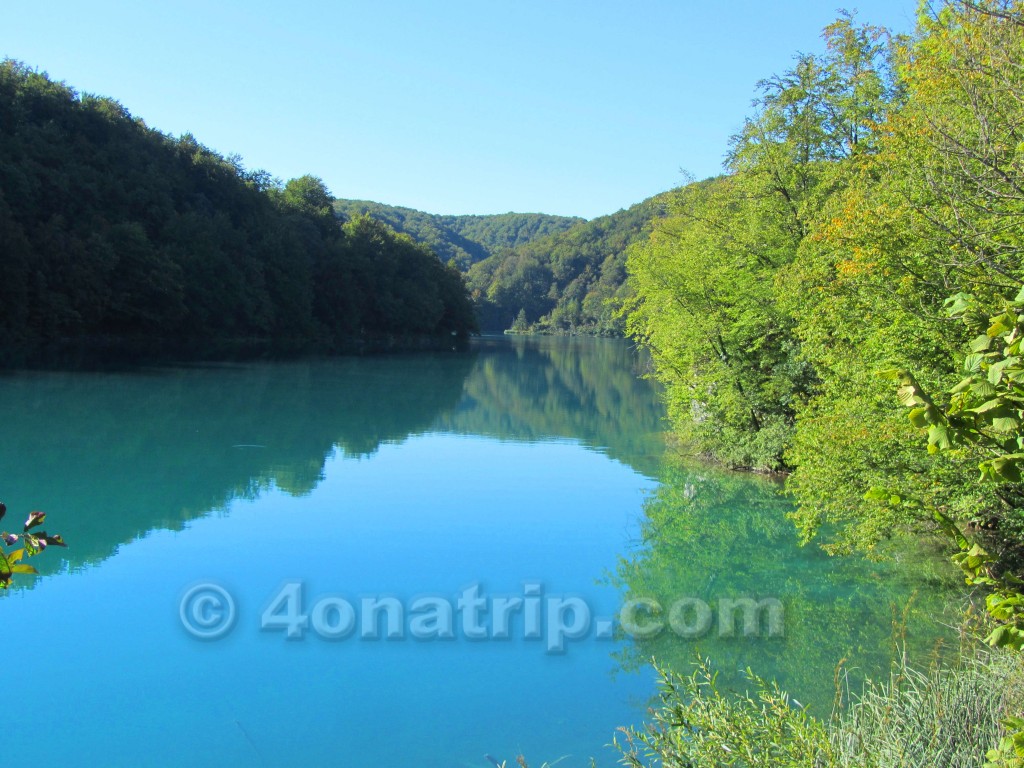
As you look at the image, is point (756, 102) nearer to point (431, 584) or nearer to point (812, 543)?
point (812, 543)

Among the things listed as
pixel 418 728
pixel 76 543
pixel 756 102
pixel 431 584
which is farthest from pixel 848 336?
pixel 76 543

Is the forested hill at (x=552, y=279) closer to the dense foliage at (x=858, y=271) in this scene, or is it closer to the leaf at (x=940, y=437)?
the dense foliage at (x=858, y=271)

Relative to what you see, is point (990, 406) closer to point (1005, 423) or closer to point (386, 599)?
point (1005, 423)

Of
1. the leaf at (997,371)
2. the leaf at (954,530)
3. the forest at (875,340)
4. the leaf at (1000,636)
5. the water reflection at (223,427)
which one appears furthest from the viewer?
the water reflection at (223,427)

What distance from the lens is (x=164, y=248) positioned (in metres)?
44.4

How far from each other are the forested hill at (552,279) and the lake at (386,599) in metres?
115

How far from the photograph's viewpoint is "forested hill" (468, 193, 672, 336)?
5364 inches

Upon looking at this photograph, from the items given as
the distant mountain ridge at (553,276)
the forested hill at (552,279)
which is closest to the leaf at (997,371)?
the distant mountain ridge at (553,276)

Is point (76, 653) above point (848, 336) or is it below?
below

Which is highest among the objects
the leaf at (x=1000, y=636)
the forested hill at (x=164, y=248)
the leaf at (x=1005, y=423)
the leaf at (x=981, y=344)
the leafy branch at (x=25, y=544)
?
the forested hill at (x=164, y=248)

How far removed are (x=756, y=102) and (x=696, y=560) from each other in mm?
10359

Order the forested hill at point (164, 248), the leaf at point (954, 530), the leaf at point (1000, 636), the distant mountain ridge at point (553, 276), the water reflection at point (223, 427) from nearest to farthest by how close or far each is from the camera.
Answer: the leaf at point (1000, 636) < the leaf at point (954, 530) < the water reflection at point (223, 427) < the forested hill at point (164, 248) < the distant mountain ridge at point (553, 276)

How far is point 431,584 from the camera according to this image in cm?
1016

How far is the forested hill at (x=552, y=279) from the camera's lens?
13625cm
